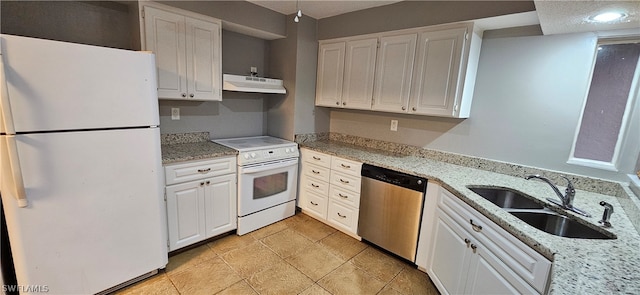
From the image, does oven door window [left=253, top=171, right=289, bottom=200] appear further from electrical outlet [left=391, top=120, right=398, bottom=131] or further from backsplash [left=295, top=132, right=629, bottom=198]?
electrical outlet [left=391, top=120, right=398, bottom=131]

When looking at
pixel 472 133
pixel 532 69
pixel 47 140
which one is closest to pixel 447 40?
pixel 532 69

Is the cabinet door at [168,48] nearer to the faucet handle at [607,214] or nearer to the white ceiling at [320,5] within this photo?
the white ceiling at [320,5]

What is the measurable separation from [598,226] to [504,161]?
1.01 metres

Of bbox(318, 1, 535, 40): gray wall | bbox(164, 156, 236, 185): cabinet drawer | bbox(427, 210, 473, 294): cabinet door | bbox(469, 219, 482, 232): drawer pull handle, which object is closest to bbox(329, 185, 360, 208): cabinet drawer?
bbox(427, 210, 473, 294): cabinet door

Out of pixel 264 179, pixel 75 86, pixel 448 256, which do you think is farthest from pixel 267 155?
pixel 448 256

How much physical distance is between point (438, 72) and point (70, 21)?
2.99 m

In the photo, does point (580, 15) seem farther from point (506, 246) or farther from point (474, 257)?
point (474, 257)

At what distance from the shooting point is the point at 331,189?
2842mm

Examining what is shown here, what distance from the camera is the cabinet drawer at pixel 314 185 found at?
2901 millimetres

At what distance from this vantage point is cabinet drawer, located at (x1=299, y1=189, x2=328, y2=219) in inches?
116

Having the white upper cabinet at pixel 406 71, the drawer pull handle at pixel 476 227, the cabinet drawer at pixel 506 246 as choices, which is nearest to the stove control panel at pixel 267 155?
the white upper cabinet at pixel 406 71

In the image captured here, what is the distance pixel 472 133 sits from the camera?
2.44 m

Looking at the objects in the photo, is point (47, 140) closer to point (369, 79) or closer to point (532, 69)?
point (369, 79)

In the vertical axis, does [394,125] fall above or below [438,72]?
below
